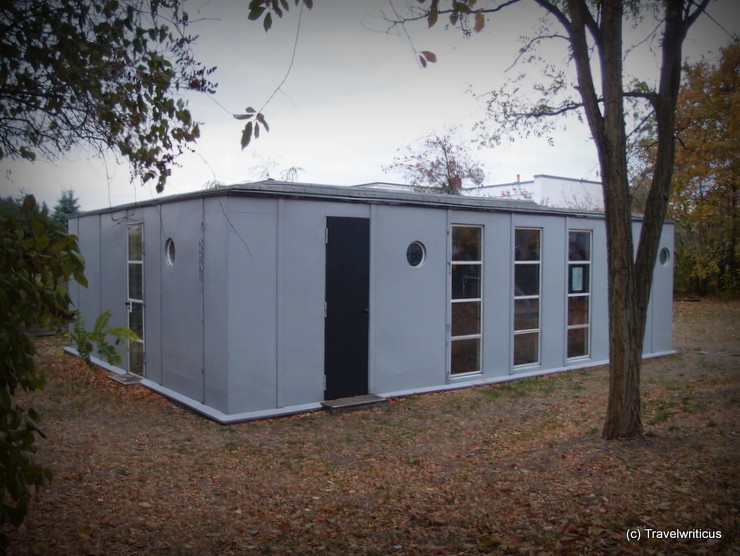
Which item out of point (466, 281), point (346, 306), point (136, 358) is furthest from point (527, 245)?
point (136, 358)

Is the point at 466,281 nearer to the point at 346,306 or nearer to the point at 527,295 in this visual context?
the point at 527,295

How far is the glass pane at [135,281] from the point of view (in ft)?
36.0

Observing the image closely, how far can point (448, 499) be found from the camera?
5.21 m

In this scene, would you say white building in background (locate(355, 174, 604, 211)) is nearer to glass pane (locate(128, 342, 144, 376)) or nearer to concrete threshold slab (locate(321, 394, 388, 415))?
glass pane (locate(128, 342, 144, 376))

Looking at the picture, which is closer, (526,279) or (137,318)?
(137,318)

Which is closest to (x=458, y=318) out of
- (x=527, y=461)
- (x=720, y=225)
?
(x=527, y=461)

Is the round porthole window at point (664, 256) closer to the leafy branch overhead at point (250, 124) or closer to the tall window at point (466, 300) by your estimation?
the tall window at point (466, 300)

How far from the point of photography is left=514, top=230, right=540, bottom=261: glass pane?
11.4 m

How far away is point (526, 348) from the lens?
11.6 meters

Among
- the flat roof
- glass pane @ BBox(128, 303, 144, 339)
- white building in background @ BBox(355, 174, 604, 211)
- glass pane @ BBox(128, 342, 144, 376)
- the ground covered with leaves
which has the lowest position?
the ground covered with leaves

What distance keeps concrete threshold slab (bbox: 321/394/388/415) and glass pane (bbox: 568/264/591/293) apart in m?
5.04

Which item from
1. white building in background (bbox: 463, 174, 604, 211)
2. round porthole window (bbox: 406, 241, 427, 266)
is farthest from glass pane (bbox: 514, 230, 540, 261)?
white building in background (bbox: 463, 174, 604, 211)

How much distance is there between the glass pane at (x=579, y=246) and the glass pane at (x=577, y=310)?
2.62 ft

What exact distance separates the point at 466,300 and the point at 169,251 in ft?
16.1
